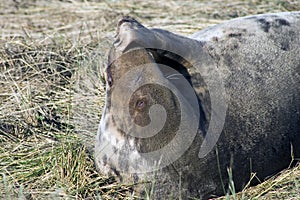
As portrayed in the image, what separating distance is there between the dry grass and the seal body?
171 millimetres

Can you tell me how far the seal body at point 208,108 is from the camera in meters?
3.77

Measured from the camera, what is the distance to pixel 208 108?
3963 millimetres

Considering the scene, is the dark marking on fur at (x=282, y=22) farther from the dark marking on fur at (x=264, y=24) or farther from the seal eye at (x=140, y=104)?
the seal eye at (x=140, y=104)

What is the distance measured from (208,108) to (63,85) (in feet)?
5.79

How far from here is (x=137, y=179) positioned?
12.3 feet

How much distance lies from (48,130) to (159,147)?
1.28 m

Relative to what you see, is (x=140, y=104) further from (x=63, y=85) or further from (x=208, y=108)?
(x=63, y=85)

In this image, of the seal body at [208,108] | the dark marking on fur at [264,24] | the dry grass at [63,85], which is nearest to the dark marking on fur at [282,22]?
the dark marking on fur at [264,24]

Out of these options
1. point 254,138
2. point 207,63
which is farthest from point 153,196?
point 207,63

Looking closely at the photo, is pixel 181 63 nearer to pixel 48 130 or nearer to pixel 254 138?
pixel 254 138

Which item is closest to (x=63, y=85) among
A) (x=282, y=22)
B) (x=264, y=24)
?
(x=264, y=24)

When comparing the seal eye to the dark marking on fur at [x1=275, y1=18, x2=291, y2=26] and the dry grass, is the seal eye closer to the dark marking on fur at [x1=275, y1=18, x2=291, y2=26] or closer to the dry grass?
the dry grass

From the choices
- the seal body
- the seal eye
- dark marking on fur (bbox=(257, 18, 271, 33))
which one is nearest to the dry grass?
the seal body

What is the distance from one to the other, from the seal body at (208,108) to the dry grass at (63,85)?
0.17 meters
